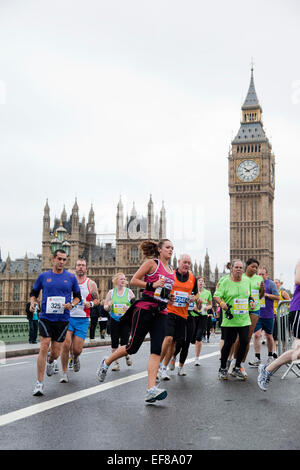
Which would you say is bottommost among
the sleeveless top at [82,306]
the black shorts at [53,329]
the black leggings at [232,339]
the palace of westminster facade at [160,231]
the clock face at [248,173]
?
the black leggings at [232,339]

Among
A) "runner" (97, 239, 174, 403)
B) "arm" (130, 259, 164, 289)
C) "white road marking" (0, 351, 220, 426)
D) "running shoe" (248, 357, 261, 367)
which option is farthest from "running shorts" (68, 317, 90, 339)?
"running shoe" (248, 357, 261, 367)

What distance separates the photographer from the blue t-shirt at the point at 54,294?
776 cm

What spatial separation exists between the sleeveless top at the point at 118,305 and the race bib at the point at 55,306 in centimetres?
358

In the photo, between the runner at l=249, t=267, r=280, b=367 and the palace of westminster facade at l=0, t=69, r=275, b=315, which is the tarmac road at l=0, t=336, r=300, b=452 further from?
the palace of westminster facade at l=0, t=69, r=275, b=315

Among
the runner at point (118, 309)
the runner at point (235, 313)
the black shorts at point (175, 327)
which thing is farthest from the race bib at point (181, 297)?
the runner at point (118, 309)

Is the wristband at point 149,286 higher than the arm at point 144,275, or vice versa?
the arm at point 144,275

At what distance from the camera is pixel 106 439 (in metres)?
4.91

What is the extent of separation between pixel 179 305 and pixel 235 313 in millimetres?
838

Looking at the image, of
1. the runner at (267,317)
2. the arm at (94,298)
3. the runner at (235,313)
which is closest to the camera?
the runner at (235,313)

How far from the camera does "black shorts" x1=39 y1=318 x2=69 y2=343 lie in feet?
25.2

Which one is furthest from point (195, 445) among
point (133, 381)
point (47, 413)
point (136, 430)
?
point (133, 381)

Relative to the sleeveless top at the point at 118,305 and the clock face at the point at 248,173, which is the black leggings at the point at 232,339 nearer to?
the sleeveless top at the point at 118,305

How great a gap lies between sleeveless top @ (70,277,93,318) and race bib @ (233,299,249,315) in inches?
89.2
